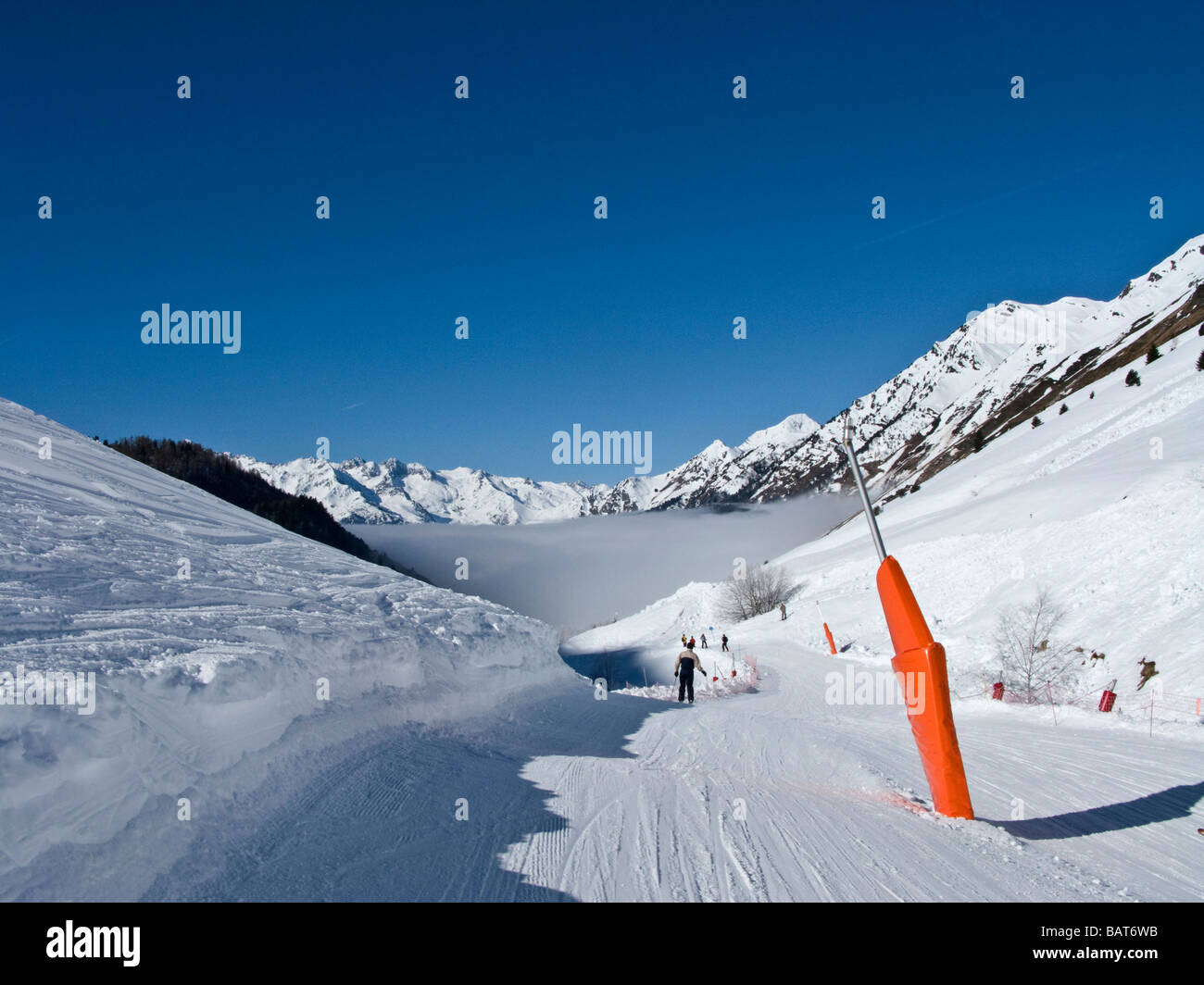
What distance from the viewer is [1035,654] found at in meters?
20.8

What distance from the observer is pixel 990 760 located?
9.42 meters

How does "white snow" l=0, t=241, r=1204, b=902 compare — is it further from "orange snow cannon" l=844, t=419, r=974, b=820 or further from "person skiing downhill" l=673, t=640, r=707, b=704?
"person skiing downhill" l=673, t=640, r=707, b=704

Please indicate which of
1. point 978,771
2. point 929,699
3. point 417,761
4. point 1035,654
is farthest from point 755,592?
point 417,761

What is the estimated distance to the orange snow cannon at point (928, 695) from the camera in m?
5.95

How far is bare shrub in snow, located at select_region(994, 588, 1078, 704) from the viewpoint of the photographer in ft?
62.4

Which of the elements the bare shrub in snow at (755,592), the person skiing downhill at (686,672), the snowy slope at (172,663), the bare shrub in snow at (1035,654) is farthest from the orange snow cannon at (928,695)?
the bare shrub in snow at (755,592)

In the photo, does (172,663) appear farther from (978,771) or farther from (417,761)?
(978,771)

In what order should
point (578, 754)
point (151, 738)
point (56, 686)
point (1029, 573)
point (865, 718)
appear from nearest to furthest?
1. point (56, 686)
2. point (151, 738)
3. point (578, 754)
4. point (865, 718)
5. point (1029, 573)

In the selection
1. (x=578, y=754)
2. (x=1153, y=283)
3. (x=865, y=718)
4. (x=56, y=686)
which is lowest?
(x=865, y=718)
